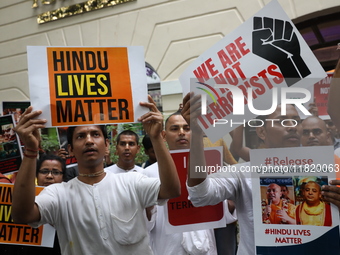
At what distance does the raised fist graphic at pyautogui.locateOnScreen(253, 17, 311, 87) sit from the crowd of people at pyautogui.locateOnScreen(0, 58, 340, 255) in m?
0.15

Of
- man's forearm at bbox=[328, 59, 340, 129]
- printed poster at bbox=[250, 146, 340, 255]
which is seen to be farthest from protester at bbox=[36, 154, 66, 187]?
man's forearm at bbox=[328, 59, 340, 129]

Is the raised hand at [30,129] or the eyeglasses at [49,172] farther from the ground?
the raised hand at [30,129]

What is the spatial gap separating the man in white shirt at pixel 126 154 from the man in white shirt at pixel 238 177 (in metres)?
2.02

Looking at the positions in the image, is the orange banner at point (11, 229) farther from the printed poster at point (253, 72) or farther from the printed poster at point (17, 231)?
the printed poster at point (253, 72)

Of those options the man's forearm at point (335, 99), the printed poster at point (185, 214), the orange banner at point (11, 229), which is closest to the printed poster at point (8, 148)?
Answer: the orange banner at point (11, 229)

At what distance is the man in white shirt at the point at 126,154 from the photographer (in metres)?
4.37

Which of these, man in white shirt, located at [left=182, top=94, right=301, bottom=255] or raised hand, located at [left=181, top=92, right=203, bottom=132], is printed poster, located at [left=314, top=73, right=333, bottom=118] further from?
raised hand, located at [left=181, top=92, right=203, bottom=132]

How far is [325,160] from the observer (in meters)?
1.96

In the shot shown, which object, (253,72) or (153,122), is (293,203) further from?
(153,122)

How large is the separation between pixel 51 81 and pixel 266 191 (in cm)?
132

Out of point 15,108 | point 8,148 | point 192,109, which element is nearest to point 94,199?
point 192,109

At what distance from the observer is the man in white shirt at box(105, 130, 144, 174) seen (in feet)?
14.3

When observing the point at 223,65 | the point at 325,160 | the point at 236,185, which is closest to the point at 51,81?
the point at 223,65

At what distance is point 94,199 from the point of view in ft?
8.07
